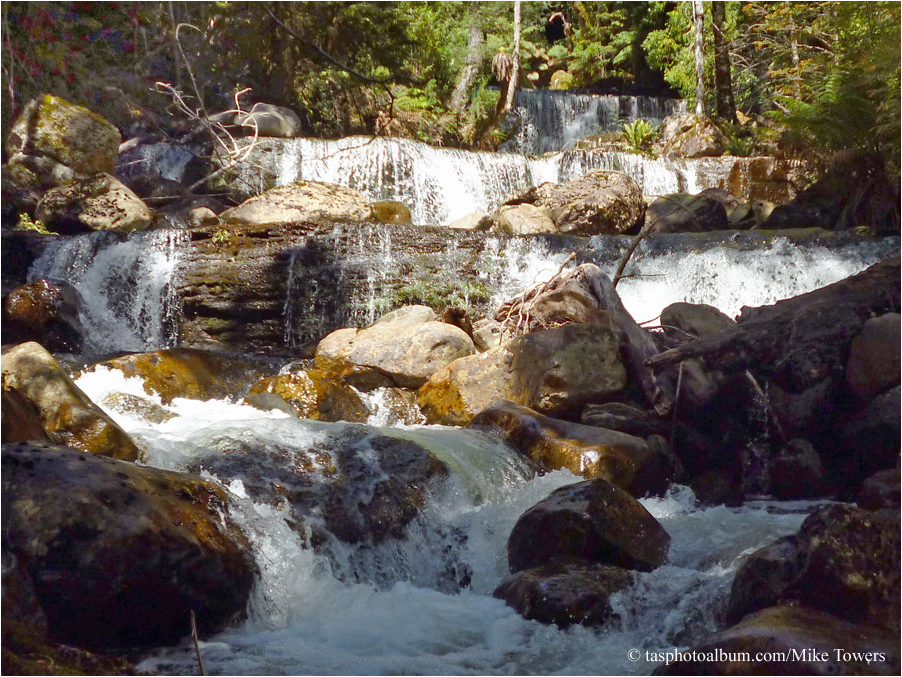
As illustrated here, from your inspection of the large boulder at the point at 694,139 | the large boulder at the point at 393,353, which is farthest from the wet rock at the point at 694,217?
the large boulder at the point at 393,353

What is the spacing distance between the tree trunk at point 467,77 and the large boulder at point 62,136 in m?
10.0

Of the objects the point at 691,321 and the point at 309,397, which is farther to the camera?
the point at 691,321

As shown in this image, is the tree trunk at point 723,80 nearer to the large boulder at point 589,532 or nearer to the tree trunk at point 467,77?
the tree trunk at point 467,77

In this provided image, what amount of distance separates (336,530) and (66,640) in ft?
5.97

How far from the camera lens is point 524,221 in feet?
44.3

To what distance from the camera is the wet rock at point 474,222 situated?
14.5m

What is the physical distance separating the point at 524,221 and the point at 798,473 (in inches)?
312

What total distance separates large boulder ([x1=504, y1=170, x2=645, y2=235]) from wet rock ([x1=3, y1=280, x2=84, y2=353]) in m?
7.53

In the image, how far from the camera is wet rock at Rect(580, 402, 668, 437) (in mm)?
6988

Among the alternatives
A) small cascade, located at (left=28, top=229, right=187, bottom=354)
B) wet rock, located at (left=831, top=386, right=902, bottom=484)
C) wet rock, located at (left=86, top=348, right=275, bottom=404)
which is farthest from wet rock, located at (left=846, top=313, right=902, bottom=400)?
small cascade, located at (left=28, top=229, right=187, bottom=354)

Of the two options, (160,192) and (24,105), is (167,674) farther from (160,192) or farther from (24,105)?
(24,105)

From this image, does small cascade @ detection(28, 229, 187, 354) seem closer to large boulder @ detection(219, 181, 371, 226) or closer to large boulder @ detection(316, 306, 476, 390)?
large boulder @ detection(219, 181, 371, 226)

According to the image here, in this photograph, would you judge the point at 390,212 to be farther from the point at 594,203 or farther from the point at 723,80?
the point at 723,80

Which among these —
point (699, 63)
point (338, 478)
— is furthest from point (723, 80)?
point (338, 478)
